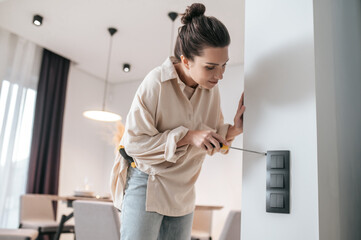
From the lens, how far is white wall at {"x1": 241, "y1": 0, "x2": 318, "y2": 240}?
953 millimetres

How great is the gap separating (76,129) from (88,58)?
38.6 inches

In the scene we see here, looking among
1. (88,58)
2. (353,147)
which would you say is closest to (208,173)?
(88,58)

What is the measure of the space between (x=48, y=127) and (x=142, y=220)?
350 centimetres

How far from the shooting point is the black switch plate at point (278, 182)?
97cm

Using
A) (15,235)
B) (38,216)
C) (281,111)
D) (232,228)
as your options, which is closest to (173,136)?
(281,111)

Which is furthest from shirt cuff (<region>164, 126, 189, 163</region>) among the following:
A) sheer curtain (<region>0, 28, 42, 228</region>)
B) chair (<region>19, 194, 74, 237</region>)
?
sheer curtain (<region>0, 28, 42, 228</region>)

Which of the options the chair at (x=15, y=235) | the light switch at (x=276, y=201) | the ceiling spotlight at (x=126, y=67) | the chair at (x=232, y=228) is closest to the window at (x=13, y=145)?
the ceiling spotlight at (x=126, y=67)

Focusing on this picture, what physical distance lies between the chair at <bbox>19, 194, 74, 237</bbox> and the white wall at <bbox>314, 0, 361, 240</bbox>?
9.23ft

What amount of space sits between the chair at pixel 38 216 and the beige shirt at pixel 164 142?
2347mm

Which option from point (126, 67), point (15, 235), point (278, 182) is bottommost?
point (15, 235)

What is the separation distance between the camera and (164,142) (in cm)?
116

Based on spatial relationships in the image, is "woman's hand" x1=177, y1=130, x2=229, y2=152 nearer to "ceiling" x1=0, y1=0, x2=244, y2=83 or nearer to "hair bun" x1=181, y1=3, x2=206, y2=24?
"hair bun" x1=181, y1=3, x2=206, y2=24

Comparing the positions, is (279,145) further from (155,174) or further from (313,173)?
(155,174)

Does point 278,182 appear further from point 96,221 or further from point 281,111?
point 96,221
